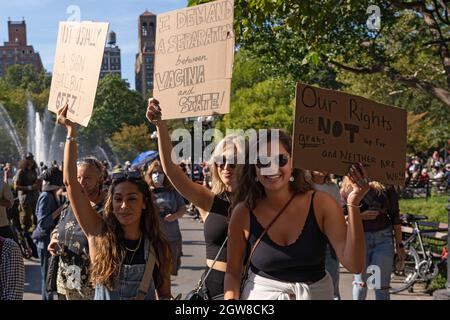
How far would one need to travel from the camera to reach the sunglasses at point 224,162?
3898 mm

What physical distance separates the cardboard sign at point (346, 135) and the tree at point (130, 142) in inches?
2682

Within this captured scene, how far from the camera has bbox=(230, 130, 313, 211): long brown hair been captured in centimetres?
316

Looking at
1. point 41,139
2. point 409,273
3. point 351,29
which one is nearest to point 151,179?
point 409,273

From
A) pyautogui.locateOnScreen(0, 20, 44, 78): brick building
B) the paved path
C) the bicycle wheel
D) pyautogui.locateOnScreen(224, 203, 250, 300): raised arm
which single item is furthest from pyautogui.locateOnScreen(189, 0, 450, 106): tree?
pyautogui.locateOnScreen(0, 20, 44, 78): brick building

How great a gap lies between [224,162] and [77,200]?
883 mm

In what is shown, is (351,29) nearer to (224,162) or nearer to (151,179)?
(151,179)

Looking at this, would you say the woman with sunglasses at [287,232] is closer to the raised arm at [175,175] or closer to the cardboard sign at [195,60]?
the raised arm at [175,175]

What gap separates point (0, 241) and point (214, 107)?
1.59 meters

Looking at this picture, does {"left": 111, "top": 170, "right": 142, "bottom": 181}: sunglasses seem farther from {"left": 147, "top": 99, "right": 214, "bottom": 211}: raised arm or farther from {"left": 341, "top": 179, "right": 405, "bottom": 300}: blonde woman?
{"left": 341, "top": 179, "right": 405, "bottom": 300}: blonde woman

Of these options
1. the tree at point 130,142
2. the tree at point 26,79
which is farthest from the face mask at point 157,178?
the tree at point 26,79

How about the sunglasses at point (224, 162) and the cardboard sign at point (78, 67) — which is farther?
the cardboard sign at point (78, 67)
